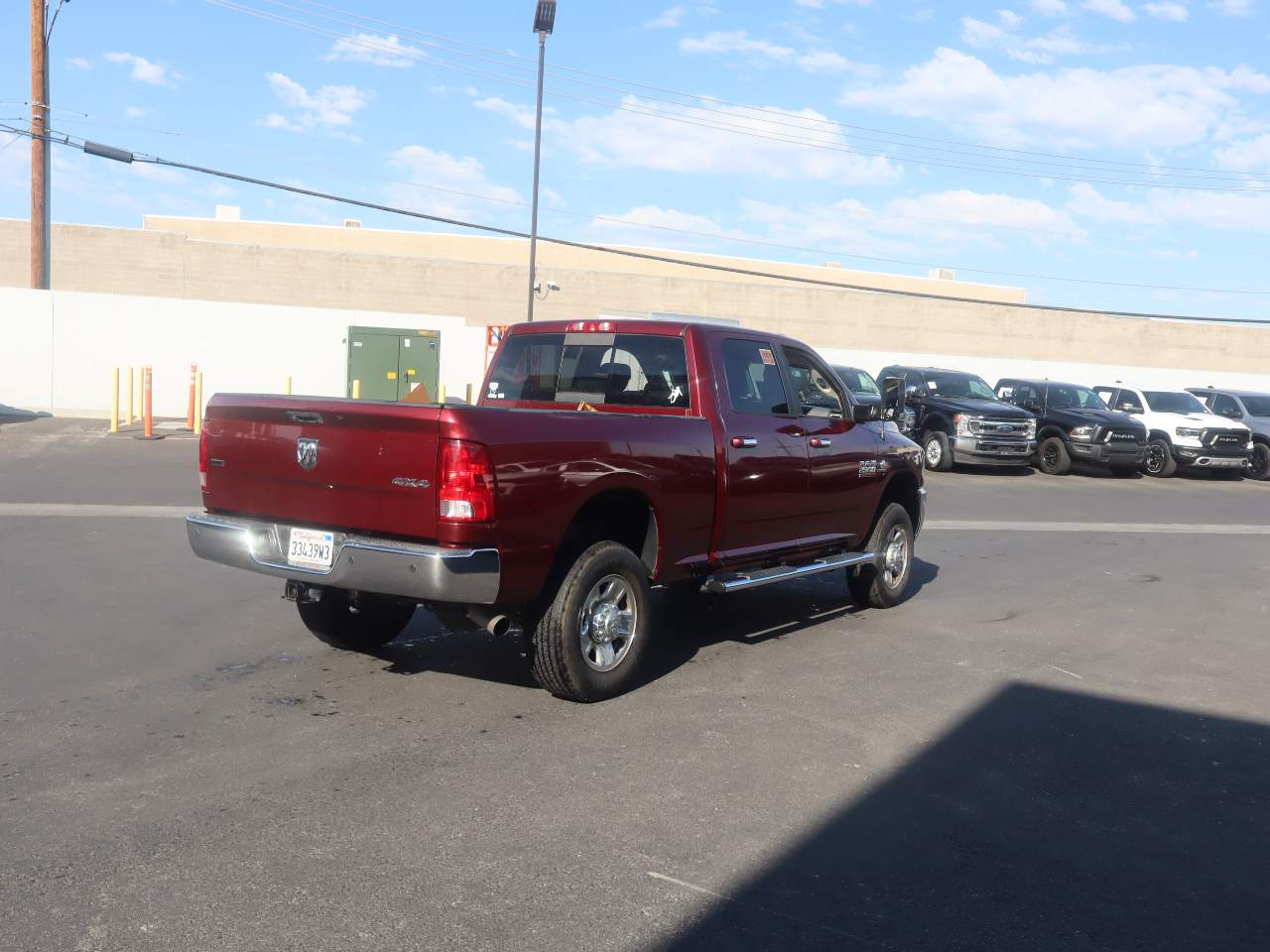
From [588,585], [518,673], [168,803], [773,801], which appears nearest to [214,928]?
[168,803]

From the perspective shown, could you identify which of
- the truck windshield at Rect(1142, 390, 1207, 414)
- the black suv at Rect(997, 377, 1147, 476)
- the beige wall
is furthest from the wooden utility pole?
the truck windshield at Rect(1142, 390, 1207, 414)

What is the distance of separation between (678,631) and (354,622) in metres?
2.19

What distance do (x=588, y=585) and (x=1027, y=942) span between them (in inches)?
111

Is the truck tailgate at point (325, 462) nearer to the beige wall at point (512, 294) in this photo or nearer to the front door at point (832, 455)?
the front door at point (832, 455)

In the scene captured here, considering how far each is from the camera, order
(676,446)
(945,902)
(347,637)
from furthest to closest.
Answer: (347,637) → (676,446) → (945,902)

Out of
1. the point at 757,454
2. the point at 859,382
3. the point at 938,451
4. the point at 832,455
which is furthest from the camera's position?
the point at 859,382

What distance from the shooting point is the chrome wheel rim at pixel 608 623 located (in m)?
5.96

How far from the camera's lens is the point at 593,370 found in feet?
23.7

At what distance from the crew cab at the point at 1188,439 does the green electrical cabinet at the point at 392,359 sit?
48.8 feet

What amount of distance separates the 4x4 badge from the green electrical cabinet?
21192mm

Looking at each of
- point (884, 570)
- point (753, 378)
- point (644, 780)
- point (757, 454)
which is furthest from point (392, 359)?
point (644, 780)

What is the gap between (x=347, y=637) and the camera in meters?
6.93

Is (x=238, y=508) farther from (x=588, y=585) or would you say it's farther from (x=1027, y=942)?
(x=1027, y=942)

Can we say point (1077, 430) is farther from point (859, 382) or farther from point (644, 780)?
point (644, 780)
